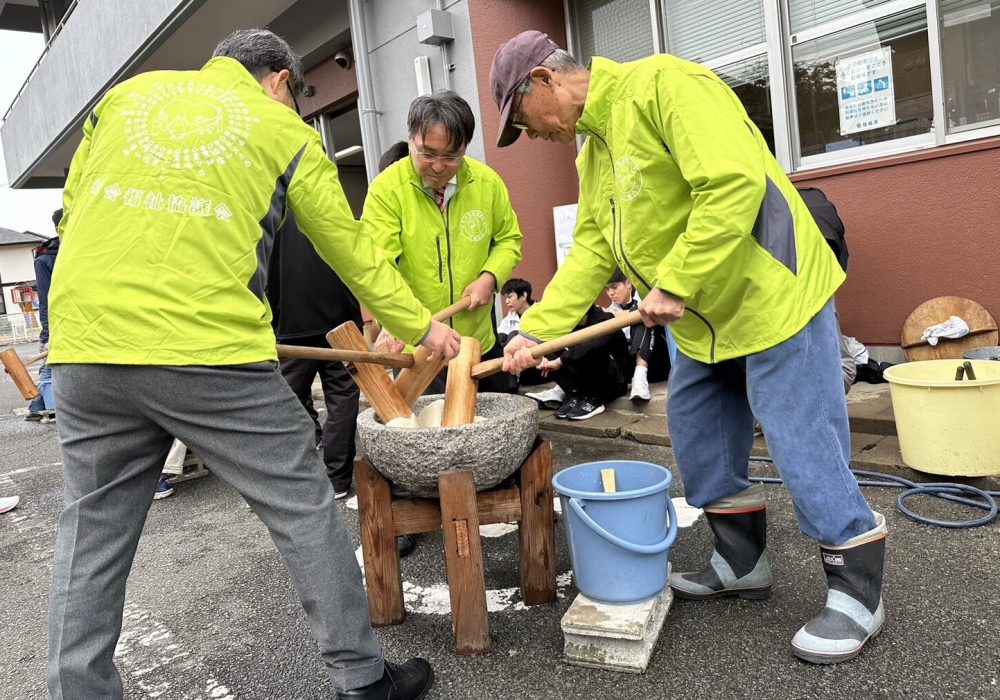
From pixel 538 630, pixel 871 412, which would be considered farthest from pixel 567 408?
pixel 538 630

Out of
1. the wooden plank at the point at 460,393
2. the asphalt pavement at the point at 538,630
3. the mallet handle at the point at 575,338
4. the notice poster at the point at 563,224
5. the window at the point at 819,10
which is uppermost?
the window at the point at 819,10

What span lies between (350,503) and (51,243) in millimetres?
4765

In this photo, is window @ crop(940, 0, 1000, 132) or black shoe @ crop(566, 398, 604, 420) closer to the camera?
window @ crop(940, 0, 1000, 132)

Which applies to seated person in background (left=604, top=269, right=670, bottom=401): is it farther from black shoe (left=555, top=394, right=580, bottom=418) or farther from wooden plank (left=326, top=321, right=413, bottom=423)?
wooden plank (left=326, top=321, right=413, bottom=423)

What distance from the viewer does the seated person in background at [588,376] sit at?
16.8ft

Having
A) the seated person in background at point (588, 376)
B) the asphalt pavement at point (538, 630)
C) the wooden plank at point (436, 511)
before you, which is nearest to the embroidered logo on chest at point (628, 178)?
the wooden plank at point (436, 511)

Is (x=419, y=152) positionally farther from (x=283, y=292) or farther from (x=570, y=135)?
(x=283, y=292)

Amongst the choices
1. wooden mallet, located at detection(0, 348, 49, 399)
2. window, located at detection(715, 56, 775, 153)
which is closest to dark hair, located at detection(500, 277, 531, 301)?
window, located at detection(715, 56, 775, 153)

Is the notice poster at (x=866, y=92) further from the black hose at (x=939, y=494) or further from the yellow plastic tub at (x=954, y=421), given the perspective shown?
the black hose at (x=939, y=494)

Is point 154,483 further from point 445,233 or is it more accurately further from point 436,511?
point 445,233

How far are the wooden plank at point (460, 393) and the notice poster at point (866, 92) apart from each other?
358 centimetres

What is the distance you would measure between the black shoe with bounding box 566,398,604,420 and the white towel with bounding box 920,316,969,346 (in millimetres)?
2088

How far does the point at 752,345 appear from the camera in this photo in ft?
6.73

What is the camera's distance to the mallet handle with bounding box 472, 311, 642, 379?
2.24 metres
